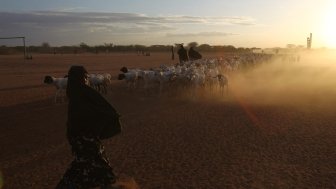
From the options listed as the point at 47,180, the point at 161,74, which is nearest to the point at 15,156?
the point at 47,180

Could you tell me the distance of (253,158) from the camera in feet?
29.9

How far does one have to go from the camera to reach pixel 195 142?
411 inches

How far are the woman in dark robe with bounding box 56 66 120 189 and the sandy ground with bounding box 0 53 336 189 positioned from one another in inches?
69.2

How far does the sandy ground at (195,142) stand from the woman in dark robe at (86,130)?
1758mm

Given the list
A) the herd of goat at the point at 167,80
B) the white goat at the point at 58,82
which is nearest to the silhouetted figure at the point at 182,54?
the herd of goat at the point at 167,80

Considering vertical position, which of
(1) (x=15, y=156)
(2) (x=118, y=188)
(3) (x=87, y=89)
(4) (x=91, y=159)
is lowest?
(1) (x=15, y=156)

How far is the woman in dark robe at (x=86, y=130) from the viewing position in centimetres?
574

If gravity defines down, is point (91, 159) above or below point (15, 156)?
above

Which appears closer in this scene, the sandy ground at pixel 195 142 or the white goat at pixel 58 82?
the sandy ground at pixel 195 142

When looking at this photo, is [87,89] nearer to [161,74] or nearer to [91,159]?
[91,159]

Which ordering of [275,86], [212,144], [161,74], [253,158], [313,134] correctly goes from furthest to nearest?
[275,86]
[161,74]
[313,134]
[212,144]
[253,158]

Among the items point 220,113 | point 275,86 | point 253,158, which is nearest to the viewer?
point 253,158

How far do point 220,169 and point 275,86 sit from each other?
1553 cm

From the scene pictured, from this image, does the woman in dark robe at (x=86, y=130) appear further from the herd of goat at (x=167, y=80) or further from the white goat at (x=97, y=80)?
the white goat at (x=97, y=80)
